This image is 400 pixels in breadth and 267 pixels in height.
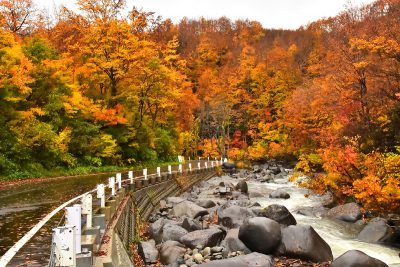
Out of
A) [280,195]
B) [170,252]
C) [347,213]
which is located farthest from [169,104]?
[170,252]

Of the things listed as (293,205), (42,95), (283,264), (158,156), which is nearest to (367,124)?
(293,205)

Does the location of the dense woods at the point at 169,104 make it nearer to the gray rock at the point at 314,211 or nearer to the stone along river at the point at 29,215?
the gray rock at the point at 314,211

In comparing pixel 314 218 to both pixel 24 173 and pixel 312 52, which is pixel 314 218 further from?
pixel 312 52

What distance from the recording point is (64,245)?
538cm

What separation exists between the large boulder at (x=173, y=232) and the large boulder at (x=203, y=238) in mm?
543

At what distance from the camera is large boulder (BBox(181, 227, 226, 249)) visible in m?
12.5

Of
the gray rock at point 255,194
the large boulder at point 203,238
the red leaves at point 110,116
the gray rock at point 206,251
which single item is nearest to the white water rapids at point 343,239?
the large boulder at point 203,238

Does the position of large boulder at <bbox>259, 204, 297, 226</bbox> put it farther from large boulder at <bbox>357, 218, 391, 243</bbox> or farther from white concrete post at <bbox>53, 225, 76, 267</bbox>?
white concrete post at <bbox>53, 225, 76, 267</bbox>

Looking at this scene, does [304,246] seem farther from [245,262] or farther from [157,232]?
[157,232]

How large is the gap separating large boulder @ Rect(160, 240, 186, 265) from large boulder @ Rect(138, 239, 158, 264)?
0.24m

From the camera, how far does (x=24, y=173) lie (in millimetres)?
23547

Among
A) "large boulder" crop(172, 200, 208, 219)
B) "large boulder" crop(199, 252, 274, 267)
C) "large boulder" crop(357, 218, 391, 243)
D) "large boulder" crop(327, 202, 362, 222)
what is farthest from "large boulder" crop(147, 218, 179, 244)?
"large boulder" crop(327, 202, 362, 222)

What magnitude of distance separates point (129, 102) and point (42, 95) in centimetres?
893

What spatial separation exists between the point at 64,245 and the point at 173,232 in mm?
8463
